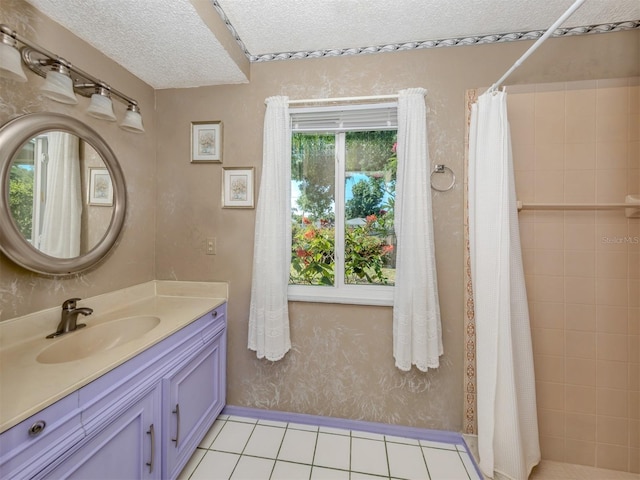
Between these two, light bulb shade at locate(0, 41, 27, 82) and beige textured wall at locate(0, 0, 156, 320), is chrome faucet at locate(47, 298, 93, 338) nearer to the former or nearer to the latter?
beige textured wall at locate(0, 0, 156, 320)

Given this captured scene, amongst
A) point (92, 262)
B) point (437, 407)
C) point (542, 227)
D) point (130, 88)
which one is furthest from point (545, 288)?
point (130, 88)

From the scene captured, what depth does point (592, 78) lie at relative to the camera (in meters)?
1.55

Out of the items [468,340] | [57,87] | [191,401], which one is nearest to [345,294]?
[468,340]

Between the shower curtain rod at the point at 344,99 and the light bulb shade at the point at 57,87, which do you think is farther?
the shower curtain rod at the point at 344,99

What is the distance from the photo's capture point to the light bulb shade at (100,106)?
1.33m

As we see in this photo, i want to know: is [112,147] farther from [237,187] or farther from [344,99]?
[344,99]

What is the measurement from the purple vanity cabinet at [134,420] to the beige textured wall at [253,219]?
13.6 inches

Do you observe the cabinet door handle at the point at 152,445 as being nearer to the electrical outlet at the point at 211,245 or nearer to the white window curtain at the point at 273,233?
the white window curtain at the point at 273,233

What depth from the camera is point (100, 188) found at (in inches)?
58.7

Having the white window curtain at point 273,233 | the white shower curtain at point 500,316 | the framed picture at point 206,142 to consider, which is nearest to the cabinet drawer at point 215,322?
the white window curtain at point 273,233

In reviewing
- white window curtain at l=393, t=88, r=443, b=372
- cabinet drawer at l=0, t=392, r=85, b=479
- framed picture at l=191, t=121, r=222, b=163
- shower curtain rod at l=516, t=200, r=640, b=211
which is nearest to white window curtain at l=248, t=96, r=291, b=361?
framed picture at l=191, t=121, r=222, b=163

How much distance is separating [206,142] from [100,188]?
0.67m

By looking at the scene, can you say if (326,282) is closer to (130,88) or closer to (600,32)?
(130,88)

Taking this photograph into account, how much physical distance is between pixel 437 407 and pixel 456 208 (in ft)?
4.02
